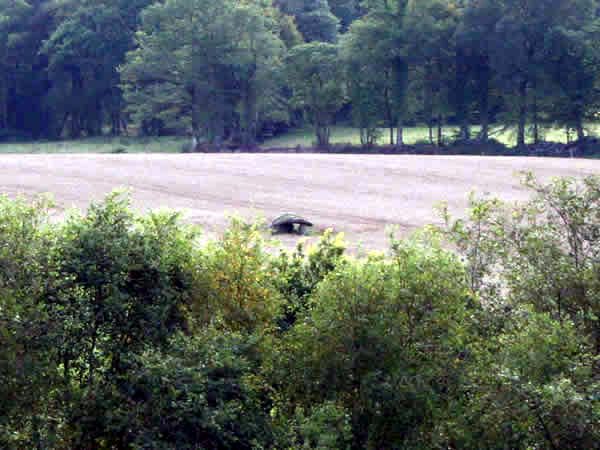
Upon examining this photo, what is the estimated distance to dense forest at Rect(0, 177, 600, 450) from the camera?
24.2 feet

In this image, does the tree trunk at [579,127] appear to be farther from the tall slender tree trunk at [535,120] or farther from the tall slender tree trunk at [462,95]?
the tall slender tree trunk at [462,95]

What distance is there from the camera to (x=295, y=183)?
32.6 metres

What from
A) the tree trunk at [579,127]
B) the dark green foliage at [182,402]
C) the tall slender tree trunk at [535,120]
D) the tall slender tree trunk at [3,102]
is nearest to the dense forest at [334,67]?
the tall slender tree trunk at [535,120]

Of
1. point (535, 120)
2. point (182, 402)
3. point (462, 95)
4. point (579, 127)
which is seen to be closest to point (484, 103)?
point (462, 95)

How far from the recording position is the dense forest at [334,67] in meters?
50.2

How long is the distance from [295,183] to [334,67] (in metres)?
25.5

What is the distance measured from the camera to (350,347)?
7996 mm

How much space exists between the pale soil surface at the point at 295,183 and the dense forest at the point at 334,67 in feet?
38.9

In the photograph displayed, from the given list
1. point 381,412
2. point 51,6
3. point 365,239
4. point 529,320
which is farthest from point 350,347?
point 51,6

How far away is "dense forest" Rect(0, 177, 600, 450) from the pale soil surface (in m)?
12.5

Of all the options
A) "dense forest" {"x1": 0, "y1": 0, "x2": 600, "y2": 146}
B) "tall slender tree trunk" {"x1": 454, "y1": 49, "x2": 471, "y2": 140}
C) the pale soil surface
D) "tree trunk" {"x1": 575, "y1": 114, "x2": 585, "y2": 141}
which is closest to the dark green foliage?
the pale soil surface

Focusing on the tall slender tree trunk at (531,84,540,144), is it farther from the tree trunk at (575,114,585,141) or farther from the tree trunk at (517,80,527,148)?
the tree trunk at (575,114,585,141)

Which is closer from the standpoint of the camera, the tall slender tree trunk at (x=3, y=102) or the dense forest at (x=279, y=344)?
the dense forest at (x=279, y=344)

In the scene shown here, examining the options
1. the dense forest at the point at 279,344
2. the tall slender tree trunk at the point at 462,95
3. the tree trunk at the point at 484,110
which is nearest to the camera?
the dense forest at the point at 279,344
